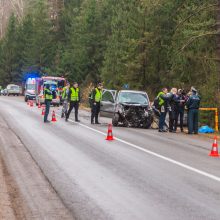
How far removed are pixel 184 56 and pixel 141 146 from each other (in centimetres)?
1330

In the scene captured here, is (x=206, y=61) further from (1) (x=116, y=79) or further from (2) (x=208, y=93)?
(1) (x=116, y=79)

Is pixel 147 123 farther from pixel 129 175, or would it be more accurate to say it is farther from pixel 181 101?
pixel 129 175

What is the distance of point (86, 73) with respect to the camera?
66.6 meters

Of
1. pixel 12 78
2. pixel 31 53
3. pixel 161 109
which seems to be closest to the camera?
pixel 161 109

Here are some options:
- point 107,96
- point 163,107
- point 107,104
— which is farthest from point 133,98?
point 107,96

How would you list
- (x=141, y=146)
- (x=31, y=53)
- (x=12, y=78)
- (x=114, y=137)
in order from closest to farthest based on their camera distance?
(x=141, y=146) < (x=114, y=137) < (x=31, y=53) < (x=12, y=78)

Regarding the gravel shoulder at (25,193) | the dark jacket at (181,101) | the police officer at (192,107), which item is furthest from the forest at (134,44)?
the gravel shoulder at (25,193)

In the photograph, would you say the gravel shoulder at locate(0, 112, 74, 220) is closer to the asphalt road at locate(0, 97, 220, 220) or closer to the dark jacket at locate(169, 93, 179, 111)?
the asphalt road at locate(0, 97, 220, 220)

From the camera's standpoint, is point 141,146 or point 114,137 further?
point 114,137

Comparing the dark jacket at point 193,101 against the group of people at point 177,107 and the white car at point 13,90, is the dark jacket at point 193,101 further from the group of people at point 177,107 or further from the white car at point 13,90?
the white car at point 13,90

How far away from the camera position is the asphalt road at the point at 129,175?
7.67m

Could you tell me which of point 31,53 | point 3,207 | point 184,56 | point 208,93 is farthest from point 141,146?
point 31,53

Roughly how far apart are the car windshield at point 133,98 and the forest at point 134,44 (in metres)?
3.42

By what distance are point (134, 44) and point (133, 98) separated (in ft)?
61.4
